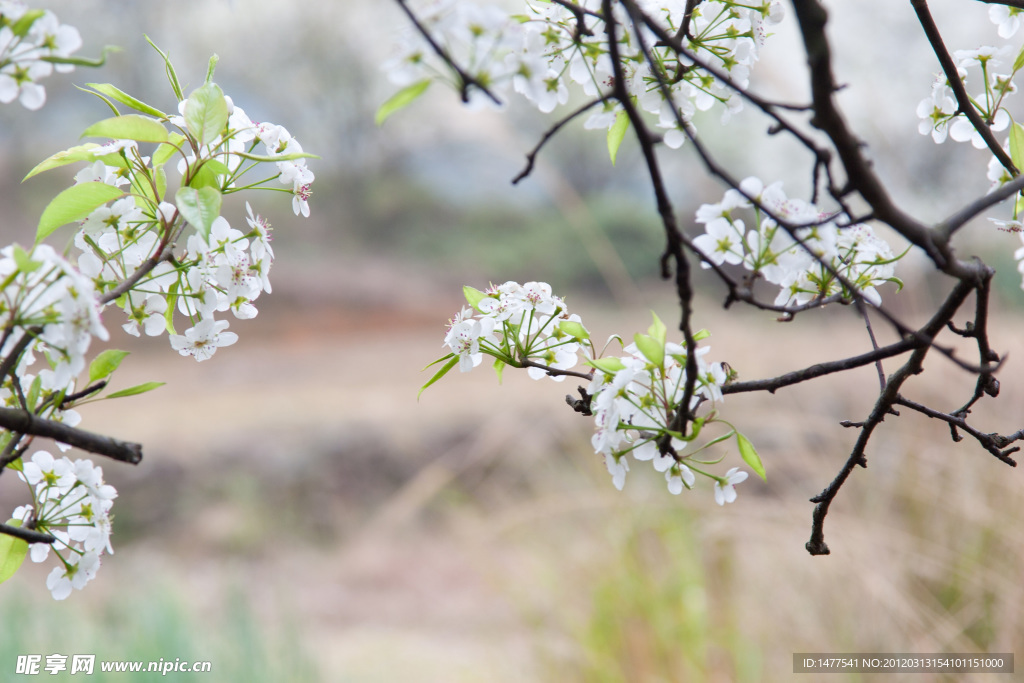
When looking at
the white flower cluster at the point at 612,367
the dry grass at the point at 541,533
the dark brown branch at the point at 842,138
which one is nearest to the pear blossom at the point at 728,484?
the white flower cluster at the point at 612,367

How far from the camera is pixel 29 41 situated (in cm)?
→ 20

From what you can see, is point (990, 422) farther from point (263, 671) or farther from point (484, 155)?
point (484, 155)

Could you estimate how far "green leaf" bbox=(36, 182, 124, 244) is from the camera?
0.24 meters

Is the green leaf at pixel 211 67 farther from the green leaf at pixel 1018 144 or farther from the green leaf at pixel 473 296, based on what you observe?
the green leaf at pixel 1018 144

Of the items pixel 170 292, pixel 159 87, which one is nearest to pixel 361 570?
pixel 170 292

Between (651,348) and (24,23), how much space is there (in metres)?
0.20

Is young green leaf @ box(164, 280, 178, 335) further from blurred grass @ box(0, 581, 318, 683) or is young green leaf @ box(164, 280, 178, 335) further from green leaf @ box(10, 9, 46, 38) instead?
blurred grass @ box(0, 581, 318, 683)

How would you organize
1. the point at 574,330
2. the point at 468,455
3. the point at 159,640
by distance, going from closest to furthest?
the point at 574,330, the point at 159,640, the point at 468,455

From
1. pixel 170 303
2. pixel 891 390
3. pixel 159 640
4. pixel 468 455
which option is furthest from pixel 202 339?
pixel 468 455

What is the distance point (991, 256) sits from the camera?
1973 mm

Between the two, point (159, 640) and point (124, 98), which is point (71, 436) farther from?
point (159, 640)

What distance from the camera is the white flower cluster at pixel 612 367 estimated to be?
0.79ft

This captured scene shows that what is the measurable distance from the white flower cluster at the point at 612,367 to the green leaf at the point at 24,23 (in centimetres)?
15

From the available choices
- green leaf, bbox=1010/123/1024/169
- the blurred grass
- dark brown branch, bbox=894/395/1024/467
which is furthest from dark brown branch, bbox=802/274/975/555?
the blurred grass
